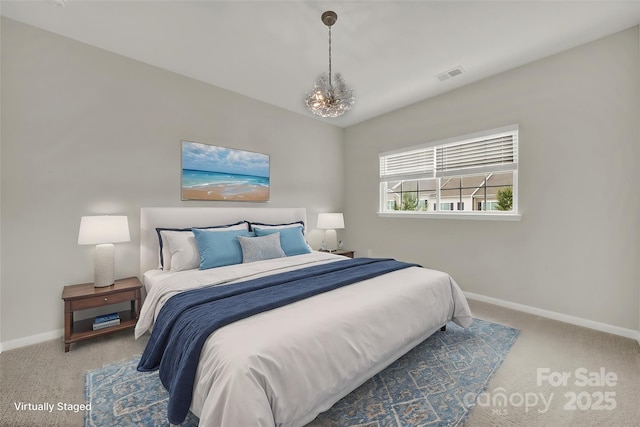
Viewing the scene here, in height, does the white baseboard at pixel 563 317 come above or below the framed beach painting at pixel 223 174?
below

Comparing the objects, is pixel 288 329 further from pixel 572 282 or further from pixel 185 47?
pixel 572 282

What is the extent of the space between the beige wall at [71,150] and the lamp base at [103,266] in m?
0.29

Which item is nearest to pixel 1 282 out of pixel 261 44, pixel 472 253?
pixel 261 44

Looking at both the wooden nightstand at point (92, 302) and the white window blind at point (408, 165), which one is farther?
the white window blind at point (408, 165)

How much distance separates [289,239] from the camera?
3.42 metres

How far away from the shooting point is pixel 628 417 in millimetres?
1596

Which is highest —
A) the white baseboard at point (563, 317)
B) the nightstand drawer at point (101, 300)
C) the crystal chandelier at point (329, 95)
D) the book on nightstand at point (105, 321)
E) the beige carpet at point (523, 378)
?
the crystal chandelier at point (329, 95)

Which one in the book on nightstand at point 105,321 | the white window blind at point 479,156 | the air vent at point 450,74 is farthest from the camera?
the white window blind at point 479,156

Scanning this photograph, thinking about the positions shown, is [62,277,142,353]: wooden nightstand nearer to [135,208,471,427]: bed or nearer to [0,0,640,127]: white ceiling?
[135,208,471,427]: bed

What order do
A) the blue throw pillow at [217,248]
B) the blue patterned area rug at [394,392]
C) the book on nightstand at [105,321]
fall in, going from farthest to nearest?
the blue throw pillow at [217,248], the book on nightstand at [105,321], the blue patterned area rug at [394,392]

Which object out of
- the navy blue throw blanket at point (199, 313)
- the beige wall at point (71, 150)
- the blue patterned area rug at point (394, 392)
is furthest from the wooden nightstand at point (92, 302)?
the navy blue throw blanket at point (199, 313)

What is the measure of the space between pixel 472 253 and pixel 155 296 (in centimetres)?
357

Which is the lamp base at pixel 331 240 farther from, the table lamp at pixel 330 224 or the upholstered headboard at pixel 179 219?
the upholstered headboard at pixel 179 219

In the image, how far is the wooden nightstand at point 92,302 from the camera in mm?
2301
